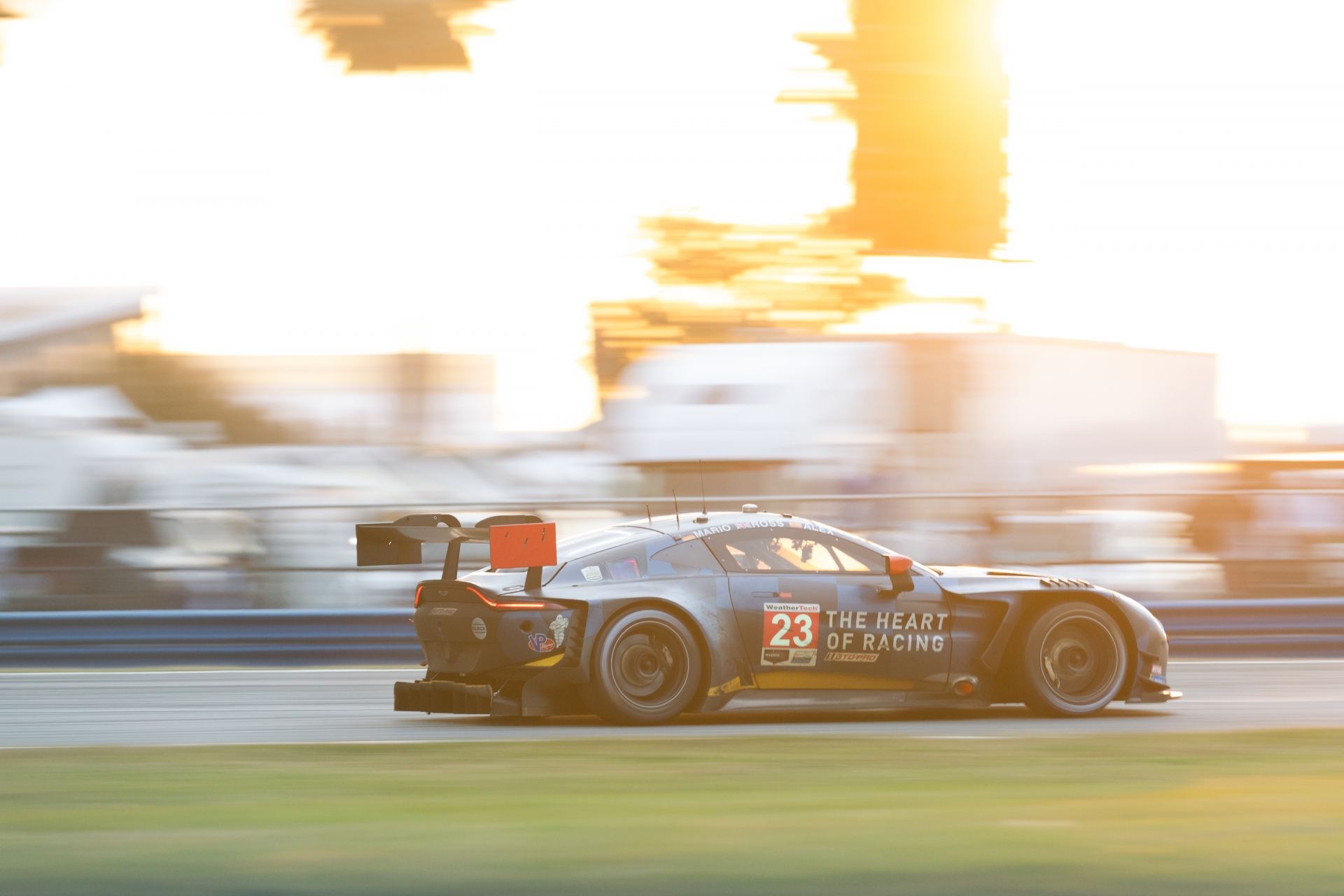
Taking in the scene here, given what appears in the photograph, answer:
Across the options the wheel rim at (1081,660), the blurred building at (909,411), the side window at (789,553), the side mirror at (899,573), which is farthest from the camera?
the blurred building at (909,411)

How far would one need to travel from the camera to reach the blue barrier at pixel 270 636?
13.3 meters

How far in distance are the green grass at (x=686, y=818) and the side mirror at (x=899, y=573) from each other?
1250 millimetres

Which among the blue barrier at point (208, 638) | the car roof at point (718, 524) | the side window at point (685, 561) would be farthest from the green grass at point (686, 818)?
the blue barrier at point (208, 638)

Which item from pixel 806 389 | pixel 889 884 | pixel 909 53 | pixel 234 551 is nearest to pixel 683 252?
pixel 806 389

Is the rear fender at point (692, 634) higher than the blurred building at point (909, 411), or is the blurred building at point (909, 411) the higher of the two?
the blurred building at point (909, 411)

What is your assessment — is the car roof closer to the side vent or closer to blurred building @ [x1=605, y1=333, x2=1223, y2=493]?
the side vent

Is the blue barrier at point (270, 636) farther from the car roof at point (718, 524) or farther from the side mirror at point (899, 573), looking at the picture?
the side mirror at point (899, 573)

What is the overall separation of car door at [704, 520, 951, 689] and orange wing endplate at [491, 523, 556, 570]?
102cm

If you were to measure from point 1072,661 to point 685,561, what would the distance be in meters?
2.23

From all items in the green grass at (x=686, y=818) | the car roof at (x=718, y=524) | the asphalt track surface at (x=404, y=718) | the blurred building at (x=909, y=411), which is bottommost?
the asphalt track surface at (x=404, y=718)

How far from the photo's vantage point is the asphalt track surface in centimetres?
833

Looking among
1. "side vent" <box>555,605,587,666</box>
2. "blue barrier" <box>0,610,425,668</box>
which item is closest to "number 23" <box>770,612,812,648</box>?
"side vent" <box>555,605,587,666</box>

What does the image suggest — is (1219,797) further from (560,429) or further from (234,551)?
(560,429)

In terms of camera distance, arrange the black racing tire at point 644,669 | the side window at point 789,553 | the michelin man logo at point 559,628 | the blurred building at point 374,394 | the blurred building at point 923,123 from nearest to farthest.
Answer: the michelin man logo at point 559,628, the black racing tire at point 644,669, the side window at point 789,553, the blurred building at point 374,394, the blurred building at point 923,123
